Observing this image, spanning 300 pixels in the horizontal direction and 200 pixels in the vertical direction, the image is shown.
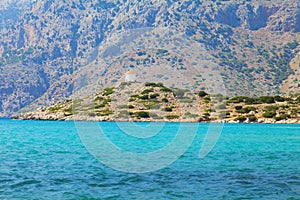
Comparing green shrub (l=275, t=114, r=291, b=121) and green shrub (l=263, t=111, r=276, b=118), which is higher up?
green shrub (l=263, t=111, r=276, b=118)

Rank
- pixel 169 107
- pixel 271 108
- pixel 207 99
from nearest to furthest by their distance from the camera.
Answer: pixel 271 108 → pixel 169 107 → pixel 207 99

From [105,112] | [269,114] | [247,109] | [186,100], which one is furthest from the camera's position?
[186,100]

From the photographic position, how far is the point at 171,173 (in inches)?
1099

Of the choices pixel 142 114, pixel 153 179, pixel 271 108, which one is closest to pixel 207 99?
pixel 271 108

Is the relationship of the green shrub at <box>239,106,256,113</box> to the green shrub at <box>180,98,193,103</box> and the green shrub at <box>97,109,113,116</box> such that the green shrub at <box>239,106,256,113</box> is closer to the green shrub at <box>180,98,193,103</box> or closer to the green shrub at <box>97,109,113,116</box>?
the green shrub at <box>180,98,193,103</box>

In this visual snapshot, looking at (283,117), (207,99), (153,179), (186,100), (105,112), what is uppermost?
(207,99)

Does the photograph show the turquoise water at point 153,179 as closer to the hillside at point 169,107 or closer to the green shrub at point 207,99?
the hillside at point 169,107

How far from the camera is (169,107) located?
427 ft

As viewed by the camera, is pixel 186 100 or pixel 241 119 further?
pixel 186 100

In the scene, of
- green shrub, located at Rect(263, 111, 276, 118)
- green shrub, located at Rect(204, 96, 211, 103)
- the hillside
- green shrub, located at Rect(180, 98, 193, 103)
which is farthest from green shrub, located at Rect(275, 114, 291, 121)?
green shrub, located at Rect(180, 98, 193, 103)

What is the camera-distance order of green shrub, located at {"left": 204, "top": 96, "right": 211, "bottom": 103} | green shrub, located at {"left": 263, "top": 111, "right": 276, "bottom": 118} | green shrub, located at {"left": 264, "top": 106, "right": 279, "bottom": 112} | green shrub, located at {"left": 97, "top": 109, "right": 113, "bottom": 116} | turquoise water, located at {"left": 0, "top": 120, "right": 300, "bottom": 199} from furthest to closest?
→ green shrub, located at {"left": 204, "top": 96, "right": 211, "bottom": 103}
green shrub, located at {"left": 97, "top": 109, "right": 113, "bottom": 116}
green shrub, located at {"left": 264, "top": 106, "right": 279, "bottom": 112}
green shrub, located at {"left": 263, "top": 111, "right": 276, "bottom": 118}
turquoise water, located at {"left": 0, "top": 120, "right": 300, "bottom": 199}

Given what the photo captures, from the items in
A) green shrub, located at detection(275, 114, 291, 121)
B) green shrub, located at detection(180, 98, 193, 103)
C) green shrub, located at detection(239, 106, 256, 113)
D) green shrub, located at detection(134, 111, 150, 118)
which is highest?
green shrub, located at detection(180, 98, 193, 103)

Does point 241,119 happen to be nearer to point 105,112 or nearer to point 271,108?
point 271,108

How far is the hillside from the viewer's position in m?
124
